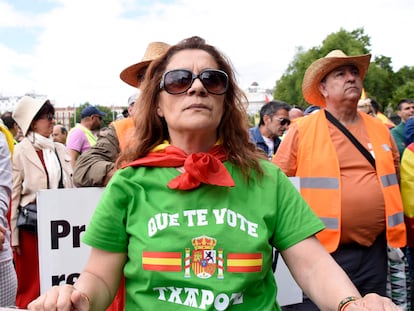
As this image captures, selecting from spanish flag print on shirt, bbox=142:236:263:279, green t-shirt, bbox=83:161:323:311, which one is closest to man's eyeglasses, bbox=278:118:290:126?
green t-shirt, bbox=83:161:323:311

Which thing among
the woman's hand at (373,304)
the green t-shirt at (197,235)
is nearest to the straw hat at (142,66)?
the green t-shirt at (197,235)

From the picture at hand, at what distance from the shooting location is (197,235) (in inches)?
Answer: 72.2

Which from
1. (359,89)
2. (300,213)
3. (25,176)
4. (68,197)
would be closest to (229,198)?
(300,213)

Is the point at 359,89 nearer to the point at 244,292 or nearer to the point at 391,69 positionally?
the point at 244,292

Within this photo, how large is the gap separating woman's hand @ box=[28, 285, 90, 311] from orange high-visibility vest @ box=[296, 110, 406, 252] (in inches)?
89.9

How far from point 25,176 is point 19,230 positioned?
0.46m

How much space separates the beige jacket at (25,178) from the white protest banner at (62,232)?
1.32 m

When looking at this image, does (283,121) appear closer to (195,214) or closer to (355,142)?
(355,142)

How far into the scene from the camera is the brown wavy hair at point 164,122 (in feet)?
7.16

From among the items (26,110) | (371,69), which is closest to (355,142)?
(26,110)

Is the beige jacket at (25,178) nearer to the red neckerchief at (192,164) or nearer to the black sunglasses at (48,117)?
the black sunglasses at (48,117)

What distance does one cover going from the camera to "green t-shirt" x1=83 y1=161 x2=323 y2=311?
1808 mm

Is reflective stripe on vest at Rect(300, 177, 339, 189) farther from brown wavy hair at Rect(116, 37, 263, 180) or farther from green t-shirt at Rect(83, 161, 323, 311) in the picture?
green t-shirt at Rect(83, 161, 323, 311)

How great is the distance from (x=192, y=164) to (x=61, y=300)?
67cm
